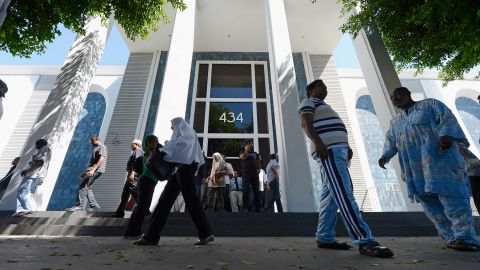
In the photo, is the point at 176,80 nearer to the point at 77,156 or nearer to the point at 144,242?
the point at 144,242

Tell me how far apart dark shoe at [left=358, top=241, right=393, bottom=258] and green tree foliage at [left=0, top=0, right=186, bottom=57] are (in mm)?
6187

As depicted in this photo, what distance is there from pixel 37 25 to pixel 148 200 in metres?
4.73

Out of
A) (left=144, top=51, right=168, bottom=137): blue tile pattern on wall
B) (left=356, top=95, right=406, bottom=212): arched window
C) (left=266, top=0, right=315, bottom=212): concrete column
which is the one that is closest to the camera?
(left=266, top=0, right=315, bottom=212): concrete column

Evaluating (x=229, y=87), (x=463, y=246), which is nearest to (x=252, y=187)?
(x=463, y=246)

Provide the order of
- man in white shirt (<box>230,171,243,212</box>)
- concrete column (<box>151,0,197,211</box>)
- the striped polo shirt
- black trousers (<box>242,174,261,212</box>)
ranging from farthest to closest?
man in white shirt (<box>230,171,243,212</box>), concrete column (<box>151,0,197,211</box>), black trousers (<box>242,174,261,212</box>), the striped polo shirt

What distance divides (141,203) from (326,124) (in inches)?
99.9

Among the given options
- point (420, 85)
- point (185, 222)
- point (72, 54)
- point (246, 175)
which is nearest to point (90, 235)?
point (185, 222)

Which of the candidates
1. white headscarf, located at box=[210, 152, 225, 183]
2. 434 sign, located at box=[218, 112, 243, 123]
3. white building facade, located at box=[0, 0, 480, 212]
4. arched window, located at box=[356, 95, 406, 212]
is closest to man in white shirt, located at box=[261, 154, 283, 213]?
white building facade, located at box=[0, 0, 480, 212]

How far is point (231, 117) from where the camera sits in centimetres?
1447

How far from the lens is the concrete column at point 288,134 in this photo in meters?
7.96

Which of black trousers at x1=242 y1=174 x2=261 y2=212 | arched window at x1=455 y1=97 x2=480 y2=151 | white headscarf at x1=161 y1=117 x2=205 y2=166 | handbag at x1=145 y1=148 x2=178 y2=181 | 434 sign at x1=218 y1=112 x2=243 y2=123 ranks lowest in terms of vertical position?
handbag at x1=145 y1=148 x2=178 y2=181

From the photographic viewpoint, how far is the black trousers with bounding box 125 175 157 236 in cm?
405

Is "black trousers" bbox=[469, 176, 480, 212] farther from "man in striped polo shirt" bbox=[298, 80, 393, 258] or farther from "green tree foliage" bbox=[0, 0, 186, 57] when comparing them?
"green tree foliage" bbox=[0, 0, 186, 57]

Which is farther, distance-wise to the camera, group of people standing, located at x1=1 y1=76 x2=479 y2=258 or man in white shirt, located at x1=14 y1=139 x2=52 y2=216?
man in white shirt, located at x1=14 y1=139 x2=52 y2=216
